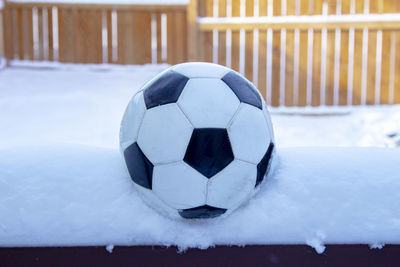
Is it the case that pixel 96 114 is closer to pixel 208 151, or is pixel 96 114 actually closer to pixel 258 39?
pixel 258 39

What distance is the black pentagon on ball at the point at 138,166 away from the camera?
122cm

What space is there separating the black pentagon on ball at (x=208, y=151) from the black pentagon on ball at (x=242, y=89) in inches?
6.9

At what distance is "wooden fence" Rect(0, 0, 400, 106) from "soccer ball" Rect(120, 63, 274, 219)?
4335 millimetres

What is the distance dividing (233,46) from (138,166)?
14.9ft

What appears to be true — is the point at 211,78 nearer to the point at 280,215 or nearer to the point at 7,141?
the point at 280,215

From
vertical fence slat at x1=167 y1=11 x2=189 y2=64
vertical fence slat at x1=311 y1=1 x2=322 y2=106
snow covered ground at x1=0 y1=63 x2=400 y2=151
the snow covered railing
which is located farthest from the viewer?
vertical fence slat at x1=167 y1=11 x2=189 y2=64

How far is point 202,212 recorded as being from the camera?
3.93ft

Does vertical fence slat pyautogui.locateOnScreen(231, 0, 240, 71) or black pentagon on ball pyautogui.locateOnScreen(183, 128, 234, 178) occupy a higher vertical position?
vertical fence slat pyautogui.locateOnScreen(231, 0, 240, 71)

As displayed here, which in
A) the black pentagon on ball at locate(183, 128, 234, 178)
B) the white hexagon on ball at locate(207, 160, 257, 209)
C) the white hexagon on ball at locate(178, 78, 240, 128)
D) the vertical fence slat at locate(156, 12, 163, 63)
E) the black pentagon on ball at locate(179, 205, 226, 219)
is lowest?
the black pentagon on ball at locate(179, 205, 226, 219)

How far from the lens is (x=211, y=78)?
1.32m

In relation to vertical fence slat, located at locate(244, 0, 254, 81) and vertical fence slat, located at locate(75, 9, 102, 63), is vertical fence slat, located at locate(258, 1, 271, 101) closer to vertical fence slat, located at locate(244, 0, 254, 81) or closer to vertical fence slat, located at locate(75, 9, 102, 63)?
vertical fence slat, located at locate(244, 0, 254, 81)

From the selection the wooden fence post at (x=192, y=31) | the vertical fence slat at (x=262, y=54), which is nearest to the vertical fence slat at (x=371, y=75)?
the vertical fence slat at (x=262, y=54)

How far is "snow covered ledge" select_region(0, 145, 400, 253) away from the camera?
1196 millimetres

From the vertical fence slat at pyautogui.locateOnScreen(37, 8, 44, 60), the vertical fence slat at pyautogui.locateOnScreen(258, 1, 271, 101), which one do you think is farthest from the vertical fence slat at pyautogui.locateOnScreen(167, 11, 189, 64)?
the vertical fence slat at pyautogui.locateOnScreen(37, 8, 44, 60)
